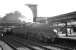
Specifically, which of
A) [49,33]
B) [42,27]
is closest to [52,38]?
[49,33]

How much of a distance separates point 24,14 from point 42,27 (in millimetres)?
10326

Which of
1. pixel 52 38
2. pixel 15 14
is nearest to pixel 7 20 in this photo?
pixel 15 14

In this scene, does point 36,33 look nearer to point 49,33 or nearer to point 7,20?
point 49,33

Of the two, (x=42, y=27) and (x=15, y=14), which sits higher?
(x=15, y=14)

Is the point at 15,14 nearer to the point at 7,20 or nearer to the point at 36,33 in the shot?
the point at 7,20

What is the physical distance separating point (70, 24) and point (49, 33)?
4.13m

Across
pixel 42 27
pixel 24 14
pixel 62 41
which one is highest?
pixel 24 14

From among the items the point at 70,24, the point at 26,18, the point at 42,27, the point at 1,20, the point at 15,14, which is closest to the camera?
the point at 42,27

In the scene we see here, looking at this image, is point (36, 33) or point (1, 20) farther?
point (1, 20)

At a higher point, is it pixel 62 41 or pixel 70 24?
pixel 70 24

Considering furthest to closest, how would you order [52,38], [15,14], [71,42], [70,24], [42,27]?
[15,14] → [70,24] → [42,27] → [52,38] → [71,42]

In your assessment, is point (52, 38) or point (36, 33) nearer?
point (52, 38)

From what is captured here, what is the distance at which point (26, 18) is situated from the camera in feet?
84.1

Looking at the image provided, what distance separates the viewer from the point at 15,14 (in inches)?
1104
